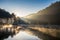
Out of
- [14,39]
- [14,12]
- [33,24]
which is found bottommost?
[14,39]

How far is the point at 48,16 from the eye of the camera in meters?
7.22

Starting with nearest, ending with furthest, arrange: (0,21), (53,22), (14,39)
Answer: (14,39) < (53,22) < (0,21)

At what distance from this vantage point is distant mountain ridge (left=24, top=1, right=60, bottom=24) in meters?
7.00

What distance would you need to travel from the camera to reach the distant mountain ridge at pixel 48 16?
7.00 meters

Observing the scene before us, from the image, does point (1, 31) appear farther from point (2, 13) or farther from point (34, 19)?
point (34, 19)

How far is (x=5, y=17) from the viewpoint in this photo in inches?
320

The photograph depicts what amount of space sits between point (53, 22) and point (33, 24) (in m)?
0.77

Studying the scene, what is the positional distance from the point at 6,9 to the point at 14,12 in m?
0.31

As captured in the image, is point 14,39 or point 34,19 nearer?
Result: point 14,39

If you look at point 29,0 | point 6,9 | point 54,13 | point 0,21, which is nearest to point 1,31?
point 0,21

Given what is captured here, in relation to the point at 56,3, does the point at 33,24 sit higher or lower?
lower

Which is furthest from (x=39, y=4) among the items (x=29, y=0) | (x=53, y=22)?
(x=53, y=22)

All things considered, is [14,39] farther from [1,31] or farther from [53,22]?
[53,22]

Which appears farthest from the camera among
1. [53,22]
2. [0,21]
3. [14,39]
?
[0,21]
